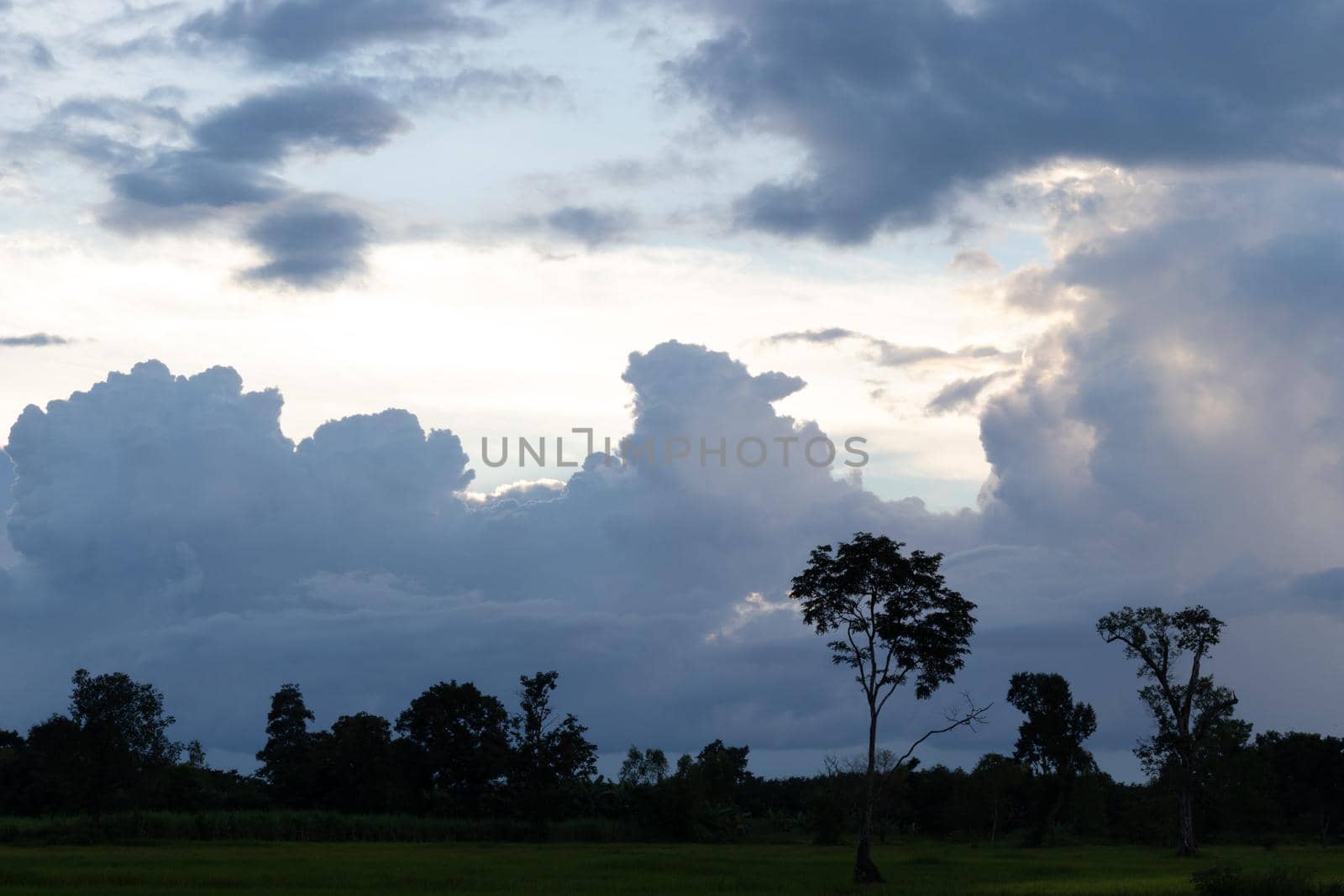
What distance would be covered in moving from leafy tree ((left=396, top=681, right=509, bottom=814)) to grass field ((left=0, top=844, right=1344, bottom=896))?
80.1ft

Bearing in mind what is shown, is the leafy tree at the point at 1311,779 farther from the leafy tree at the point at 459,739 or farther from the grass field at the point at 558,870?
the leafy tree at the point at 459,739

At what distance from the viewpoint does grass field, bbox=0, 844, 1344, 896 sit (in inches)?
1860

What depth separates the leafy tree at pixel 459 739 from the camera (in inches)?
4299

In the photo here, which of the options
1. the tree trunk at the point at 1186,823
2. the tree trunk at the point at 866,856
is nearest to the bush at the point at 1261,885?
the tree trunk at the point at 866,856

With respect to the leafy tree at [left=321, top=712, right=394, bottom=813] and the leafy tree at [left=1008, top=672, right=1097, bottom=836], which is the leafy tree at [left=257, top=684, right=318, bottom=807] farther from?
the leafy tree at [left=1008, top=672, right=1097, bottom=836]

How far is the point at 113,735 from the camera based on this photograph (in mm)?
94625

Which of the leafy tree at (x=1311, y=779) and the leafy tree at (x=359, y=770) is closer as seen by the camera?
the leafy tree at (x=359, y=770)

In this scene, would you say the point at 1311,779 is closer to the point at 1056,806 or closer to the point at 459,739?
the point at 1056,806

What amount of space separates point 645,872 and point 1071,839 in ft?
239

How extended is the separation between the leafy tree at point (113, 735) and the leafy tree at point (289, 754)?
15.3 metres

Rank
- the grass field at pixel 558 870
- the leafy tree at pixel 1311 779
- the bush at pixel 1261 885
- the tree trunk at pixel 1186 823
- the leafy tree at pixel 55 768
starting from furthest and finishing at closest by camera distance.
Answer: the leafy tree at pixel 1311 779 < the leafy tree at pixel 55 768 < the tree trunk at pixel 1186 823 < the grass field at pixel 558 870 < the bush at pixel 1261 885

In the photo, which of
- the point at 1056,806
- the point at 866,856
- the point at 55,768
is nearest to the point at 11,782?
the point at 55,768

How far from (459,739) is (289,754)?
70.7 feet

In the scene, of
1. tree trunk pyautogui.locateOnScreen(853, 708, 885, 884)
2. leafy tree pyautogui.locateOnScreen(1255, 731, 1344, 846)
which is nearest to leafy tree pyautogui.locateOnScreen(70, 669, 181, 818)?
tree trunk pyautogui.locateOnScreen(853, 708, 885, 884)
